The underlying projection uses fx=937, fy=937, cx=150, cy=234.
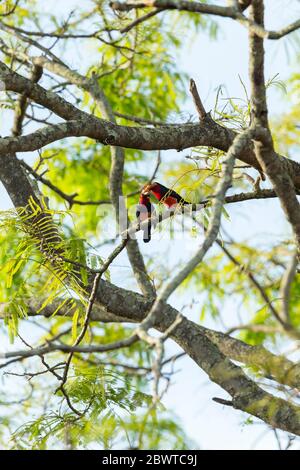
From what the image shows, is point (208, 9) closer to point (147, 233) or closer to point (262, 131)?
point (262, 131)

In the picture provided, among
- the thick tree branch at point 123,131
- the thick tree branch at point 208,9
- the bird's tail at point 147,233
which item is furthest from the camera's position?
the bird's tail at point 147,233

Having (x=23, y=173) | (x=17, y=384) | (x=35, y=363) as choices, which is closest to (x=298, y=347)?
(x=23, y=173)

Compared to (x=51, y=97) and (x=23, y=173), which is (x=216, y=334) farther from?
(x=51, y=97)

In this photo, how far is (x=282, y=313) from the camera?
2688 millimetres

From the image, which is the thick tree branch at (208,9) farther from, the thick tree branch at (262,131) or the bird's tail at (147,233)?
the bird's tail at (147,233)

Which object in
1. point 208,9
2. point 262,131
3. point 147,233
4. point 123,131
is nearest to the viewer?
point 208,9

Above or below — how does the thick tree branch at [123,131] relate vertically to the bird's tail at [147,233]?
below

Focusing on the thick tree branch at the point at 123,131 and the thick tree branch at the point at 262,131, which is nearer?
the thick tree branch at the point at 262,131

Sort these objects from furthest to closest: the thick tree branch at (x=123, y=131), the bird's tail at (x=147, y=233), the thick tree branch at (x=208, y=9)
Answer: the bird's tail at (x=147, y=233) < the thick tree branch at (x=123, y=131) < the thick tree branch at (x=208, y=9)

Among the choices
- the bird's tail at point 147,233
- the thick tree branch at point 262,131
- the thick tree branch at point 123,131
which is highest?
the bird's tail at point 147,233

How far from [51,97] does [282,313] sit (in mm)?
2010

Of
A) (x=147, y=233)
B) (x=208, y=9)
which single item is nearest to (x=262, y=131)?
(x=208, y=9)

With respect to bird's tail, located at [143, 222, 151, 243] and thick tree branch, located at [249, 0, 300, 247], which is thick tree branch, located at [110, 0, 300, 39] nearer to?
thick tree branch, located at [249, 0, 300, 247]
